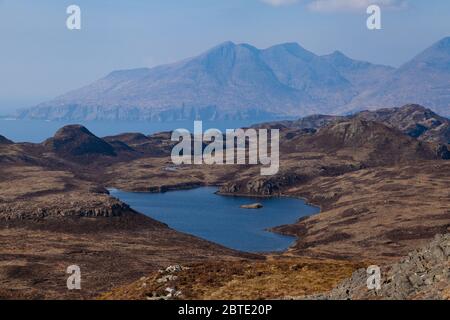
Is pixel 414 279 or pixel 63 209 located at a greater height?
pixel 414 279

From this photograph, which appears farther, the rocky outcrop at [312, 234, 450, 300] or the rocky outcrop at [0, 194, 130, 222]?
the rocky outcrop at [0, 194, 130, 222]

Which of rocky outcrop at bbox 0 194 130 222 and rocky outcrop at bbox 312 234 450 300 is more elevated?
rocky outcrop at bbox 312 234 450 300

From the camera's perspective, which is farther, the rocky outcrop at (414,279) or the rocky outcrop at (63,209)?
the rocky outcrop at (63,209)

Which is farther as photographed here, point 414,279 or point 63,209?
point 63,209

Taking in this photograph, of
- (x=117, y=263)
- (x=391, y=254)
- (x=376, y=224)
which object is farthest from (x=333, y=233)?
(x=117, y=263)

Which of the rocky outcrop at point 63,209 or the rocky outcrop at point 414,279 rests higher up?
the rocky outcrop at point 414,279
